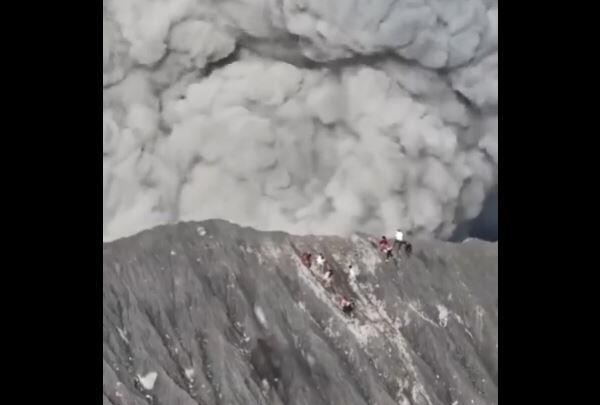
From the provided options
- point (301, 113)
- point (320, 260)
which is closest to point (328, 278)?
point (320, 260)

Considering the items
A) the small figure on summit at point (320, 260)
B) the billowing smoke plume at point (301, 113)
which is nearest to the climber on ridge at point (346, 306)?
the small figure on summit at point (320, 260)

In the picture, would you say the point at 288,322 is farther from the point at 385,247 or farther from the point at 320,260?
the point at 385,247

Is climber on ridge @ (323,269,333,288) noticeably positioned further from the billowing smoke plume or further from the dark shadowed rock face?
the billowing smoke plume

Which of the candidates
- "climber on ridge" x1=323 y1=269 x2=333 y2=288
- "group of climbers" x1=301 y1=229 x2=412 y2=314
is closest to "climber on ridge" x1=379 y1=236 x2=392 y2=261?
"group of climbers" x1=301 y1=229 x2=412 y2=314

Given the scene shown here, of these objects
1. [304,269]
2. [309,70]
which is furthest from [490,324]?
[309,70]

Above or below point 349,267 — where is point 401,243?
above

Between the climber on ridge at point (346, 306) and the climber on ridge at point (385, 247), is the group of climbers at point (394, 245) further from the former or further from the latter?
the climber on ridge at point (346, 306)

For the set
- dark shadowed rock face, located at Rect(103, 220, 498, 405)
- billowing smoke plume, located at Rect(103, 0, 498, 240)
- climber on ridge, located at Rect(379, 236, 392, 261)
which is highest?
billowing smoke plume, located at Rect(103, 0, 498, 240)
